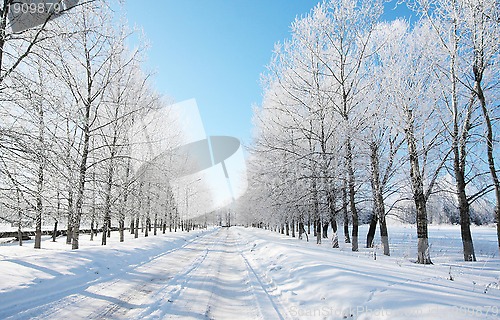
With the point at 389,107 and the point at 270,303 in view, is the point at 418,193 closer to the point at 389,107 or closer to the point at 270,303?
the point at 389,107

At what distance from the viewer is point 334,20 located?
13961mm

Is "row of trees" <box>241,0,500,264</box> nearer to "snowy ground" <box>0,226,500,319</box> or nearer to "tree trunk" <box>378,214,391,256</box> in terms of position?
"tree trunk" <box>378,214,391,256</box>

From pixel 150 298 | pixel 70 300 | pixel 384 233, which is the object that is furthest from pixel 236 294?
pixel 384 233

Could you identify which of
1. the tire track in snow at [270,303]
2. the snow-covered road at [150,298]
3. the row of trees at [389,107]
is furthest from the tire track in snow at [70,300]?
the row of trees at [389,107]

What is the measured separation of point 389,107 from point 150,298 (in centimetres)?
1107

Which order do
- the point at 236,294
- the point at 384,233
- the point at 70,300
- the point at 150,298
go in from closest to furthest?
the point at 70,300 → the point at 150,298 → the point at 236,294 → the point at 384,233

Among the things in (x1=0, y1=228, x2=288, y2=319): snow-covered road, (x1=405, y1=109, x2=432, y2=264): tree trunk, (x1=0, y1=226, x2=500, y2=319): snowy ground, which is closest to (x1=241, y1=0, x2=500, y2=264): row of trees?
(x1=405, y1=109, x2=432, y2=264): tree trunk

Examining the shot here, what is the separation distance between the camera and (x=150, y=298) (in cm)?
594

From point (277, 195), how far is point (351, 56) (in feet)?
27.7

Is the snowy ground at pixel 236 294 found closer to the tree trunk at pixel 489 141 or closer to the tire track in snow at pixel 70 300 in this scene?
the tire track in snow at pixel 70 300

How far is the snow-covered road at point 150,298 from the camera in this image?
499cm

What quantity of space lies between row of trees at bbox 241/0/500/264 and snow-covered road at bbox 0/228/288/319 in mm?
7320

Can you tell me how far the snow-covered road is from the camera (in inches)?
197

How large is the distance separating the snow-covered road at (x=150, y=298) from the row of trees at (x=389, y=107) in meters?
7.32
